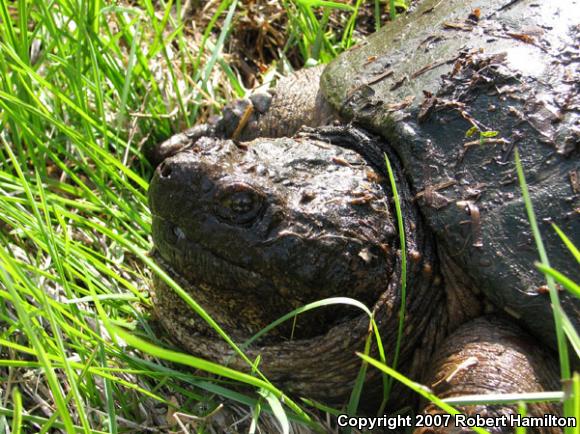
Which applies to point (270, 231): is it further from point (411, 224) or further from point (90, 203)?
point (90, 203)

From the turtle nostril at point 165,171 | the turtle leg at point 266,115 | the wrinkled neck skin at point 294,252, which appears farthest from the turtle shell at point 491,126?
the turtle nostril at point 165,171

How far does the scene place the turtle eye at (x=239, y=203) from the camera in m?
2.27

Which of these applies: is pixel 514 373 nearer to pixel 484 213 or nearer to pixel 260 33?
pixel 484 213

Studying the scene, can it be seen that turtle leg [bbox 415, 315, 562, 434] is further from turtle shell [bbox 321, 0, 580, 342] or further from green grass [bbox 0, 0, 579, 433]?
green grass [bbox 0, 0, 579, 433]

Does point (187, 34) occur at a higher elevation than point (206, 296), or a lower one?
higher

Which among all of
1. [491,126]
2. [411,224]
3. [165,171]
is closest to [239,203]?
[165,171]

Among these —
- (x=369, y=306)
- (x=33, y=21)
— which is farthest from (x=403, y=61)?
(x=33, y=21)

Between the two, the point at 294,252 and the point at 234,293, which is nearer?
the point at 294,252

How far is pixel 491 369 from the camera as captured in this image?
215cm

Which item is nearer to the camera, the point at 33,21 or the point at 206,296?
the point at 206,296

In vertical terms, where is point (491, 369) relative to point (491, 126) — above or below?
below

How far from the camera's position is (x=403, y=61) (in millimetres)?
2695

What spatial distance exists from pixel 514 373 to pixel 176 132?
206cm

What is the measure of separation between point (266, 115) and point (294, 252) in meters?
1.16
